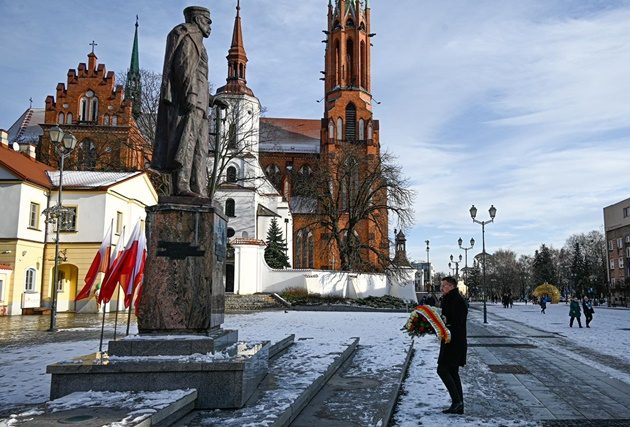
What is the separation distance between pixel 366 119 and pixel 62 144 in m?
47.5

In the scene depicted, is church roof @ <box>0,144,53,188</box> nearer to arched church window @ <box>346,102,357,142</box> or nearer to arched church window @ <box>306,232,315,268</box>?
arched church window @ <box>306,232,315,268</box>

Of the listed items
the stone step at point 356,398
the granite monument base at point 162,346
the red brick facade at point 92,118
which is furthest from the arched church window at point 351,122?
the granite monument base at point 162,346

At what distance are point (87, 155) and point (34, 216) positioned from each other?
15.2 metres

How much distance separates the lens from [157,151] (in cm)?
722

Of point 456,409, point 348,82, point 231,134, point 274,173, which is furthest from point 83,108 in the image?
point 456,409

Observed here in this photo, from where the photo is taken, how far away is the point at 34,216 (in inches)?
1131

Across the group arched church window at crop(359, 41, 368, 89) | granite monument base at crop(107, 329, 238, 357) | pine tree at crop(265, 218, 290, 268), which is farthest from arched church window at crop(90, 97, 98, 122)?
granite monument base at crop(107, 329, 238, 357)

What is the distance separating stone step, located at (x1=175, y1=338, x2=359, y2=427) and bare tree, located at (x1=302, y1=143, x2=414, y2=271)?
31375mm

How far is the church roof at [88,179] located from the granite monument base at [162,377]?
85.2 ft

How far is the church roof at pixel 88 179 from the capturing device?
97.8 feet

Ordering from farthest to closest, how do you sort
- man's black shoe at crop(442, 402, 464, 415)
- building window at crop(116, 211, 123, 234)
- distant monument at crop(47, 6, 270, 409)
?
building window at crop(116, 211, 123, 234) → man's black shoe at crop(442, 402, 464, 415) → distant monument at crop(47, 6, 270, 409)

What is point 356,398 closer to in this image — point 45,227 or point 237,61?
point 45,227

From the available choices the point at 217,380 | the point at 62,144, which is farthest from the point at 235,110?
the point at 217,380

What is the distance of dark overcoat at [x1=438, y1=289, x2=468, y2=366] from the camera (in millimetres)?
6453
